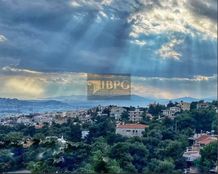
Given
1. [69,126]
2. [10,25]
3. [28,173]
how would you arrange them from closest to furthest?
1. [28,173]
2. [10,25]
3. [69,126]

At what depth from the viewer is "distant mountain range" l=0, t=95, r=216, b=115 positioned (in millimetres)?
3235

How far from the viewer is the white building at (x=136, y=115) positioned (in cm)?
356

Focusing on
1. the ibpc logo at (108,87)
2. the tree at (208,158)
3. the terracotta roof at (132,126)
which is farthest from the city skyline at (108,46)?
the tree at (208,158)

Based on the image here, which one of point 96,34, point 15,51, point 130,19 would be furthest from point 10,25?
point 130,19

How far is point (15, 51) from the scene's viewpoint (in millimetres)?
3266

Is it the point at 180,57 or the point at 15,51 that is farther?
the point at 180,57

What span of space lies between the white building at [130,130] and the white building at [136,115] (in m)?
0.06

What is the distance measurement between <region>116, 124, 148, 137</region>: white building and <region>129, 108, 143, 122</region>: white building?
0.06 m

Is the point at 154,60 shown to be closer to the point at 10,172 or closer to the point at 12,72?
the point at 12,72

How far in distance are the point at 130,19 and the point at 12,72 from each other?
99 cm

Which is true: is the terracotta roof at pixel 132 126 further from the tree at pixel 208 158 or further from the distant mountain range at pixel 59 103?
the tree at pixel 208 158

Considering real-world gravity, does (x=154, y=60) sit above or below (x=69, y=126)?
above

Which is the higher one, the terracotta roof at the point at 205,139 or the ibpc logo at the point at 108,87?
the ibpc logo at the point at 108,87

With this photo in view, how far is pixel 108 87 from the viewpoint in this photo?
3436 mm
